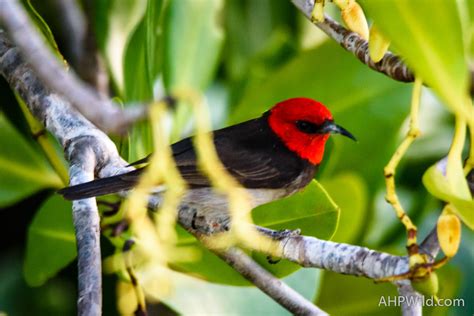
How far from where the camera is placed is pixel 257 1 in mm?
3469

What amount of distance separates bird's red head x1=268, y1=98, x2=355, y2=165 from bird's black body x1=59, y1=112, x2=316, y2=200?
0.02 metres

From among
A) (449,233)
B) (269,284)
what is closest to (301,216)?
(269,284)

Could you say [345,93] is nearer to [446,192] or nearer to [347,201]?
[347,201]

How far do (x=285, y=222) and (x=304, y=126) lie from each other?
44cm

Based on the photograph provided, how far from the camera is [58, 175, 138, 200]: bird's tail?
1778 millimetres

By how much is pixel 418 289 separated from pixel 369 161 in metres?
1.19

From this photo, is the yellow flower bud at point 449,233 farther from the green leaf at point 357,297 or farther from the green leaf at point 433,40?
the green leaf at point 357,297

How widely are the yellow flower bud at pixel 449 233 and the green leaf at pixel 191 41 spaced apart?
1305mm

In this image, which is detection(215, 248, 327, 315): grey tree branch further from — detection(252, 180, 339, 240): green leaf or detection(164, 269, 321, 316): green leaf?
detection(164, 269, 321, 316): green leaf

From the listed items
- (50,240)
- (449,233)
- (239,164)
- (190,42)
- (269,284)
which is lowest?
(449,233)

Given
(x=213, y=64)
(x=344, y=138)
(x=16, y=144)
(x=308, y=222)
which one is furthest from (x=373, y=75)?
(x=16, y=144)

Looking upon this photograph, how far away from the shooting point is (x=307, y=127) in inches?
99.1

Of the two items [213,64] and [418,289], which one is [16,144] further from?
[418,289]

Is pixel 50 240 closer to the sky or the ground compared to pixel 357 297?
closer to the sky
